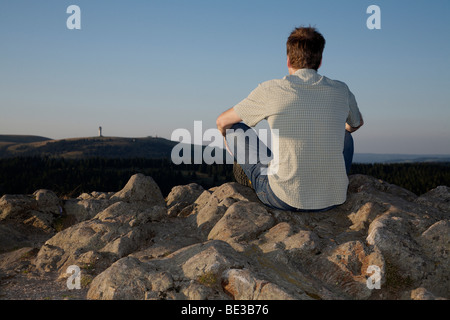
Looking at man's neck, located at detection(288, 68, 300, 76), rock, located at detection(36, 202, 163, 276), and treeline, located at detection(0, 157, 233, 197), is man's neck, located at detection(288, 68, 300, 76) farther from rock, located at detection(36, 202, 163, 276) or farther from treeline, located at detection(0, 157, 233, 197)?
treeline, located at detection(0, 157, 233, 197)

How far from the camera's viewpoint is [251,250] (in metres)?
7.13

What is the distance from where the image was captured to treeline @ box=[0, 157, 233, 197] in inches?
1658

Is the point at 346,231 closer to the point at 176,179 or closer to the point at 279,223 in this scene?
the point at 279,223

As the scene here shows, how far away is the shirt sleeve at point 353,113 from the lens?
23.4 feet

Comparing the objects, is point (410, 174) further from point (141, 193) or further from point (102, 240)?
point (102, 240)

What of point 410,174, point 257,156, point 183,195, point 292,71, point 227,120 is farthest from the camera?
point 410,174

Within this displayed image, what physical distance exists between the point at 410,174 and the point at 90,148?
3469 inches

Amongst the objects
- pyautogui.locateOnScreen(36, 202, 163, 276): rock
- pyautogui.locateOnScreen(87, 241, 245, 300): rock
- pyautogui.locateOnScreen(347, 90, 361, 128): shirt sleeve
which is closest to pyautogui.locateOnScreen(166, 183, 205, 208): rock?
pyautogui.locateOnScreen(36, 202, 163, 276): rock

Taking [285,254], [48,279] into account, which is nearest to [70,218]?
[48,279]

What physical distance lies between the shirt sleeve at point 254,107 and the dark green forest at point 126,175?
3427 cm

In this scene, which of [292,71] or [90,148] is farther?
[90,148]

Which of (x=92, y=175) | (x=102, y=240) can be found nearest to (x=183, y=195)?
(x=102, y=240)
